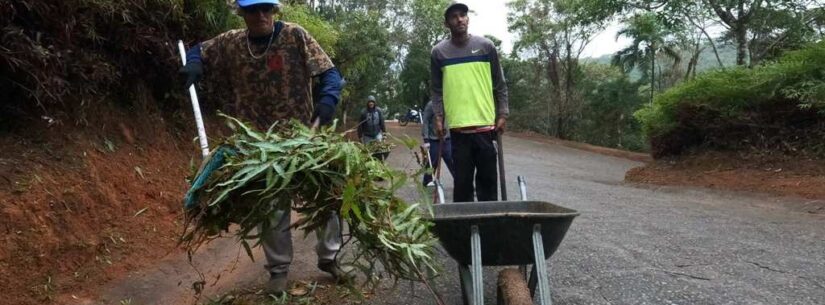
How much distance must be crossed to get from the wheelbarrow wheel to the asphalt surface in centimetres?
48

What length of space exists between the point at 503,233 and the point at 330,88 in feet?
5.27

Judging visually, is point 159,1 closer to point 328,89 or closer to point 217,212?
point 328,89

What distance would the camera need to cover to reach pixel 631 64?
101ft

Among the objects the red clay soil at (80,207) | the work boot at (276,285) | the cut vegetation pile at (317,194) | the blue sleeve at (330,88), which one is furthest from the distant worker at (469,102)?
the red clay soil at (80,207)

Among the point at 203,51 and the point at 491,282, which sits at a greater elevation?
the point at 203,51

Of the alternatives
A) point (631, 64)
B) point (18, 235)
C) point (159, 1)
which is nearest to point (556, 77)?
point (631, 64)

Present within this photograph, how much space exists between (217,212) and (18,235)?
2.02 metres

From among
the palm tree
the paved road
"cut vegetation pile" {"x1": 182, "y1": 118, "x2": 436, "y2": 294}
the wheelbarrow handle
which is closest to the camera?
"cut vegetation pile" {"x1": 182, "y1": 118, "x2": 436, "y2": 294}

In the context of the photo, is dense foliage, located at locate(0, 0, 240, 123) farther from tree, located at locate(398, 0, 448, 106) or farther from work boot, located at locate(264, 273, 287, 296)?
tree, located at locate(398, 0, 448, 106)

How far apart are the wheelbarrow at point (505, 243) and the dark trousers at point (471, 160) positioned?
1.48 meters

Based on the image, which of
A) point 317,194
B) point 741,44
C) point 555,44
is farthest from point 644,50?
point 317,194

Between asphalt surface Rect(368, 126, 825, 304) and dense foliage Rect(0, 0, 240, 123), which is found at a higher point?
dense foliage Rect(0, 0, 240, 123)

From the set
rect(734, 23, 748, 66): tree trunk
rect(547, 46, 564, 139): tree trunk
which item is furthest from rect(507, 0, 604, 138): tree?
rect(734, 23, 748, 66): tree trunk

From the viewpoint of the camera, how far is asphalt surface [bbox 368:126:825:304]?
405cm
